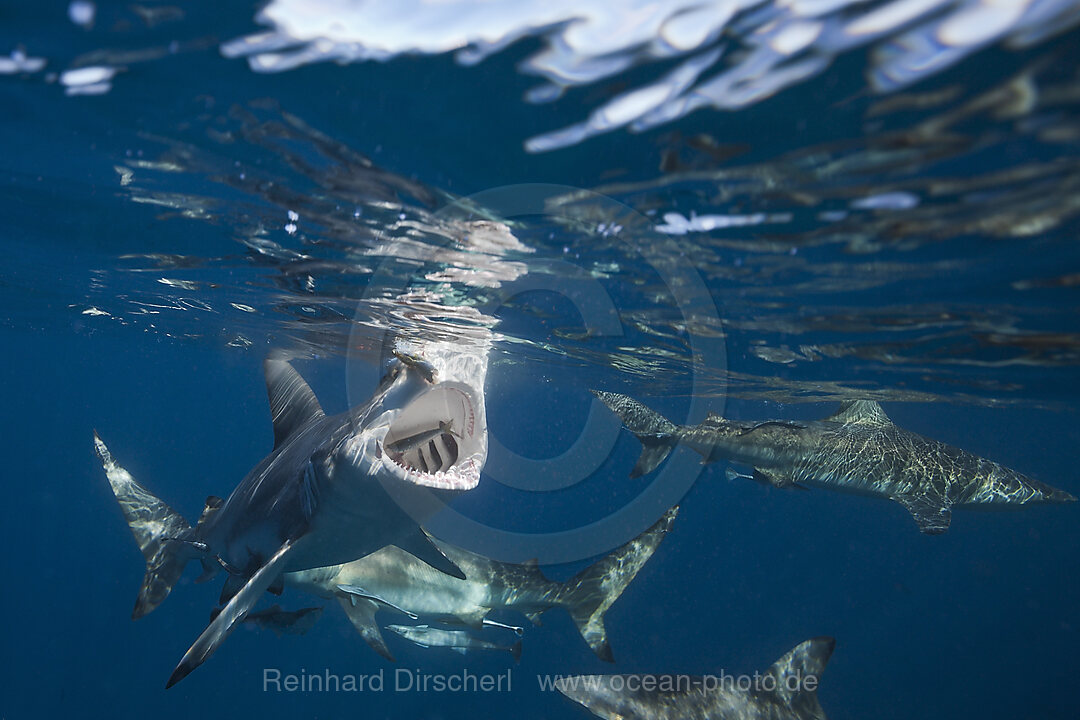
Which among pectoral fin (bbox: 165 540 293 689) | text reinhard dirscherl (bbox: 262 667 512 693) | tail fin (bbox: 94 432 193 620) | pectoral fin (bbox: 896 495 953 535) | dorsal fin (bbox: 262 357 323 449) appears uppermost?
dorsal fin (bbox: 262 357 323 449)

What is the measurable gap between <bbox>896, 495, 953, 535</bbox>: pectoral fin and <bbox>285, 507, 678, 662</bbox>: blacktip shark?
4699 millimetres

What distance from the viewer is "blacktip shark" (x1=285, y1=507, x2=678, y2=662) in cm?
995

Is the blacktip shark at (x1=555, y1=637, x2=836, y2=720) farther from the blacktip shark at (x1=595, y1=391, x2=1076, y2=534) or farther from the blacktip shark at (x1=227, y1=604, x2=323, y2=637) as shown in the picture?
the blacktip shark at (x1=227, y1=604, x2=323, y2=637)

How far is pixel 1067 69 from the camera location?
14.1 feet

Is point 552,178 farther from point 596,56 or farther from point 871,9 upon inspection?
point 871,9

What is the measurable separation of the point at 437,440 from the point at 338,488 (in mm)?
1520

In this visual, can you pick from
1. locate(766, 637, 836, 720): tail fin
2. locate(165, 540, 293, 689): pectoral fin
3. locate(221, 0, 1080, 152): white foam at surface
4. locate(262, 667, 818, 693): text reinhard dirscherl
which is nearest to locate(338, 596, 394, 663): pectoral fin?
locate(262, 667, 818, 693): text reinhard dirscherl

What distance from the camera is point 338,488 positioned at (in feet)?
17.3

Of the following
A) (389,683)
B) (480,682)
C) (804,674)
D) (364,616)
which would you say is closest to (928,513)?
(804,674)

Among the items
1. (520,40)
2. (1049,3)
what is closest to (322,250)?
(520,40)

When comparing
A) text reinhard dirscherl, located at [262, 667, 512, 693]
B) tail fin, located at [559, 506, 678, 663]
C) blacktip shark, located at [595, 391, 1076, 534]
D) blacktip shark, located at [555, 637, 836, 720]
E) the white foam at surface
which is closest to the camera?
the white foam at surface

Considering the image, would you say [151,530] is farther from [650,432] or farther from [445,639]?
[650,432]

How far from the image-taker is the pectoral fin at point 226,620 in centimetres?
446

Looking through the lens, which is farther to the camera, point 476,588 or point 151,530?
point 476,588
